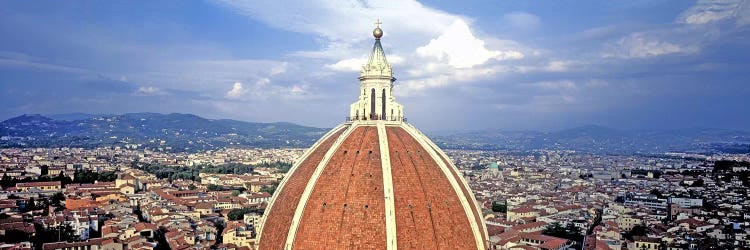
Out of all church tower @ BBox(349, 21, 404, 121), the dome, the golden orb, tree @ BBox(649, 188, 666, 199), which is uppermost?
the golden orb

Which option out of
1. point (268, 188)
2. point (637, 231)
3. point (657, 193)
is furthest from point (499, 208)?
point (268, 188)

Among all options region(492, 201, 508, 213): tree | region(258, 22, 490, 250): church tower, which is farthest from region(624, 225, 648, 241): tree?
region(258, 22, 490, 250): church tower

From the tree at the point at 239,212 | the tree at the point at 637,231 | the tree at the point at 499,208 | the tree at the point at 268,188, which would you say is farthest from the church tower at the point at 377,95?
the tree at the point at 268,188

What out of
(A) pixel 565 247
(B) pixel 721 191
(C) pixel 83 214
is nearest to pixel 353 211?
(A) pixel 565 247

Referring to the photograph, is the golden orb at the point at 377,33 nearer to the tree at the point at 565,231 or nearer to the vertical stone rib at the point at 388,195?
the vertical stone rib at the point at 388,195

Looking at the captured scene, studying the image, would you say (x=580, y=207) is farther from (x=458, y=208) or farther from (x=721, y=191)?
(x=458, y=208)

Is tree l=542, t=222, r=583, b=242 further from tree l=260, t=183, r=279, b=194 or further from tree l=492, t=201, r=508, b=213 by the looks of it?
tree l=260, t=183, r=279, b=194
